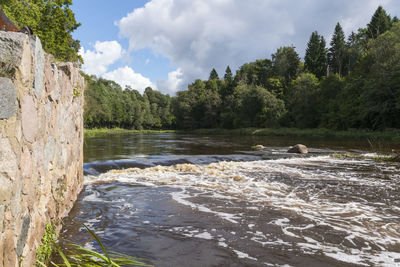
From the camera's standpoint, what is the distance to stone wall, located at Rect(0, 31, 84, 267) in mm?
1776

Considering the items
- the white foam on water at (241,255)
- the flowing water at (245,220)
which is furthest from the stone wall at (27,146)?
the white foam on water at (241,255)

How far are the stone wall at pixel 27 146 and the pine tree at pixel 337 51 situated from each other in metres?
66.2

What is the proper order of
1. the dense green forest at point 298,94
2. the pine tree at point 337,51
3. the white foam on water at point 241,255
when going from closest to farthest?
the white foam on water at point 241,255 → the dense green forest at point 298,94 → the pine tree at point 337,51

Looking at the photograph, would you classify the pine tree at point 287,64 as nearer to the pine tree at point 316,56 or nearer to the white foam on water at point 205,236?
the pine tree at point 316,56

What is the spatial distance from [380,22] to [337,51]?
927 cm

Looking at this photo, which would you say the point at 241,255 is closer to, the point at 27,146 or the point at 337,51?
the point at 27,146

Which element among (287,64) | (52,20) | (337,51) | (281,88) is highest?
(337,51)

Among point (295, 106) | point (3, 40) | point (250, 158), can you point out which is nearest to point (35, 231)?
point (3, 40)

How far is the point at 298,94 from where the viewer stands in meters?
45.1

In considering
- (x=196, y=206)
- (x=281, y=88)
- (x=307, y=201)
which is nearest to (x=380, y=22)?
(x=281, y=88)

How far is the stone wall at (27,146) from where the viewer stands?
1.78 m

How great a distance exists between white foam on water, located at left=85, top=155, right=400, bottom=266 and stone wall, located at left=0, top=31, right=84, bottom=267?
1948 millimetres

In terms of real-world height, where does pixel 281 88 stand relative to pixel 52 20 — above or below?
above

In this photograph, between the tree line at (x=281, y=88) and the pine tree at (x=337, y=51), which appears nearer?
the tree line at (x=281, y=88)
